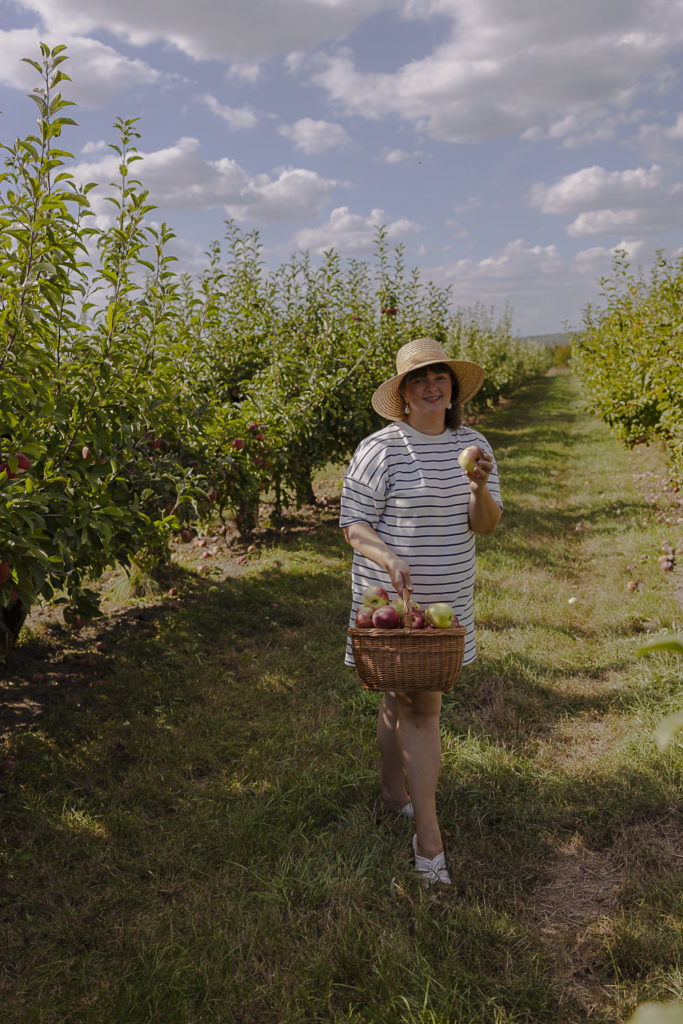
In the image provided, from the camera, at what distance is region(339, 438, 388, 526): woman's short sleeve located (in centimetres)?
279

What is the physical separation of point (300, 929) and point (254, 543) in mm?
5436

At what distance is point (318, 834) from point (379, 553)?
1263mm

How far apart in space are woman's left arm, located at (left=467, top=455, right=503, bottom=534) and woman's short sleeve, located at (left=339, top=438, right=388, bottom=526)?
0.33 meters

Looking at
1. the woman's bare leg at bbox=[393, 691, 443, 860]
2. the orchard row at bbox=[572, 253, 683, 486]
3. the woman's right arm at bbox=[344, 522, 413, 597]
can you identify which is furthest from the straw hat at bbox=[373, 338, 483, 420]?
the orchard row at bbox=[572, 253, 683, 486]

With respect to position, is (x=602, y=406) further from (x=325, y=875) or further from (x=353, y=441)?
(x=325, y=875)

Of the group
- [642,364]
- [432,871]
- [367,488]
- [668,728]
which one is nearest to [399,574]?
[367,488]

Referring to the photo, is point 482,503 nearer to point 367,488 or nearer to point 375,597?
point 367,488

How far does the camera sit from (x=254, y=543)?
7844 mm

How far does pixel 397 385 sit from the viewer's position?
2953mm

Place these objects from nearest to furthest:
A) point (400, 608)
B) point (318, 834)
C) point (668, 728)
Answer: point (668, 728) → point (400, 608) → point (318, 834)

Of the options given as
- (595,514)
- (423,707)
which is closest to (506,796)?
(423,707)

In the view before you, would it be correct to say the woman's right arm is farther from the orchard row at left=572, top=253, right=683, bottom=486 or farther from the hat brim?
the orchard row at left=572, top=253, right=683, bottom=486

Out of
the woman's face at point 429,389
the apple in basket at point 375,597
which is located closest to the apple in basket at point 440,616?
the apple in basket at point 375,597

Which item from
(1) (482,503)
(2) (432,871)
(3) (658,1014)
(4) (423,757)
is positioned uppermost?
(1) (482,503)
